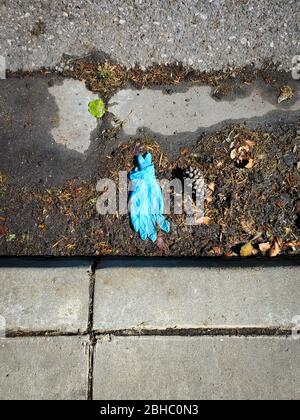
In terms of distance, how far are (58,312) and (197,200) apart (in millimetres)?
1234

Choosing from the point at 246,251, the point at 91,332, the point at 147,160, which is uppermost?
the point at 147,160

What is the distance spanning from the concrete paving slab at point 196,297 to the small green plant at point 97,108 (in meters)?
1.24

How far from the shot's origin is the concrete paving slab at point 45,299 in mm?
2428

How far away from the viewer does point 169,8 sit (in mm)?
3088

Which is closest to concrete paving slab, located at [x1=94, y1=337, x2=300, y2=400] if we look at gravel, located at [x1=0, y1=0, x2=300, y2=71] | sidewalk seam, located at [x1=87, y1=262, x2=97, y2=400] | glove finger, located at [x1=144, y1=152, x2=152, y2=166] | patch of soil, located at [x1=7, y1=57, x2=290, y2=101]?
sidewalk seam, located at [x1=87, y1=262, x2=97, y2=400]

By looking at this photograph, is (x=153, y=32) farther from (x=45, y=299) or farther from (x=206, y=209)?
(x=45, y=299)

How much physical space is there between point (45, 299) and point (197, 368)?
3.42ft

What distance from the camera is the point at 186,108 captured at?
9.85ft

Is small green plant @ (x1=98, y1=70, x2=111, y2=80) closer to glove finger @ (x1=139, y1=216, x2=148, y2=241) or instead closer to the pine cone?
the pine cone

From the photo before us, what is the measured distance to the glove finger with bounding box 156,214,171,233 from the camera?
2787mm

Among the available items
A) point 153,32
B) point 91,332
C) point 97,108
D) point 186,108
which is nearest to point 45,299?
point 91,332

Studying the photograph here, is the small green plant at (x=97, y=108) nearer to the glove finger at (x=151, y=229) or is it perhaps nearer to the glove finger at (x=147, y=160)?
the glove finger at (x=147, y=160)

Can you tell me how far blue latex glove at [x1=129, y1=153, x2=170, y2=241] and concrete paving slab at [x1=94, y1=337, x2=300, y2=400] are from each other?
775mm
